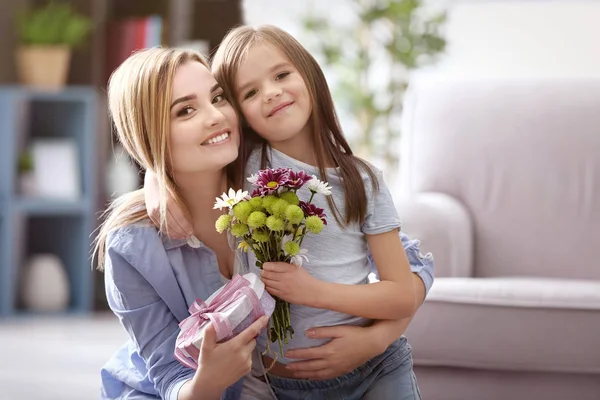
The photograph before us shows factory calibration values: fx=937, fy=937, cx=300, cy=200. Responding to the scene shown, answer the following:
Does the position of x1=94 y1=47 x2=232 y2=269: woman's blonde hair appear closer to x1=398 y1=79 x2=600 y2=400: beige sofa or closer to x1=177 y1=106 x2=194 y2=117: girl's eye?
x1=177 y1=106 x2=194 y2=117: girl's eye

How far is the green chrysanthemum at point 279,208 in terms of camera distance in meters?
1.44

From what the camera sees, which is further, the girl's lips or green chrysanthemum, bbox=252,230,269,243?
the girl's lips

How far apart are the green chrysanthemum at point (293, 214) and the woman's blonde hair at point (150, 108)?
1.01 ft

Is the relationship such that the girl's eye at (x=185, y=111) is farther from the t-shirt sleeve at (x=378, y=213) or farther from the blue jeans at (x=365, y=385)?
the blue jeans at (x=365, y=385)

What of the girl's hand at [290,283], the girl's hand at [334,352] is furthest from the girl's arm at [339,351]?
the girl's hand at [290,283]

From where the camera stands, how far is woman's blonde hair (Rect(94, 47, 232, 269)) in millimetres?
1642

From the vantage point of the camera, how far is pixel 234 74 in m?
1.72

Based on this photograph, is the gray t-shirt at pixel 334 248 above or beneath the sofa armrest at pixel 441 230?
above

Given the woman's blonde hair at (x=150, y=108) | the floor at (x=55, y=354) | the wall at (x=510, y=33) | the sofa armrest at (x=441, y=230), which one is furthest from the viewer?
the wall at (x=510, y=33)

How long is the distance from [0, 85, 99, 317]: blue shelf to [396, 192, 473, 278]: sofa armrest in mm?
2106

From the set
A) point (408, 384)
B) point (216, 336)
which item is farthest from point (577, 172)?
point (216, 336)

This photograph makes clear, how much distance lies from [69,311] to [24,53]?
A: 1191mm

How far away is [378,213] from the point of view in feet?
5.56

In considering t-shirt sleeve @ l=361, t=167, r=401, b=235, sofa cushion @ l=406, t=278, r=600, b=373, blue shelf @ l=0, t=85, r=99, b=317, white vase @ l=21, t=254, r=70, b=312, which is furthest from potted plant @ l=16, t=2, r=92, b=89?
t-shirt sleeve @ l=361, t=167, r=401, b=235
